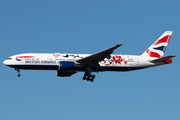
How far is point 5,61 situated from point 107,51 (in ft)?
48.5

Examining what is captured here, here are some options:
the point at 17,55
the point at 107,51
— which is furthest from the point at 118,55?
the point at 17,55

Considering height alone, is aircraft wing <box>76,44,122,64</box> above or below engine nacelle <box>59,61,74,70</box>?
above

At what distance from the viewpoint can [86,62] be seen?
166 ft

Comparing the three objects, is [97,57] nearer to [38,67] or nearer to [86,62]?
[86,62]

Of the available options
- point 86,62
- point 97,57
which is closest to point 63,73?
point 86,62

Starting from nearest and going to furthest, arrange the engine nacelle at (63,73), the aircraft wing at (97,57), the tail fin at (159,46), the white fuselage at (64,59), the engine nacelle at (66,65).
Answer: the aircraft wing at (97,57) < the engine nacelle at (66,65) < the white fuselage at (64,59) < the engine nacelle at (63,73) < the tail fin at (159,46)

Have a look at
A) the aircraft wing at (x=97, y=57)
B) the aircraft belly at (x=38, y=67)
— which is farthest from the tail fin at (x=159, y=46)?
the aircraft belly at (x=38, y=67)

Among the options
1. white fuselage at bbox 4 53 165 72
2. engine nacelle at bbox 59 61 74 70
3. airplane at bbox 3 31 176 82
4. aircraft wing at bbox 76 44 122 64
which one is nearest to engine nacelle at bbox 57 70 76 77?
airplane at bbox 3 31 176 82

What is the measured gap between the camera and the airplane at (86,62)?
49.6 m

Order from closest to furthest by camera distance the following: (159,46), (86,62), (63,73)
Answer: (86,62), (63,73), (159,46)

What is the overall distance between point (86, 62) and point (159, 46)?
44.4 feet

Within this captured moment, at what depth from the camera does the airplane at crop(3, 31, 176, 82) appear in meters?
49.6

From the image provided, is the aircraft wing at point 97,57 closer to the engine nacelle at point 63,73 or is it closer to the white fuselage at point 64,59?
the white fuselage at point 64,59

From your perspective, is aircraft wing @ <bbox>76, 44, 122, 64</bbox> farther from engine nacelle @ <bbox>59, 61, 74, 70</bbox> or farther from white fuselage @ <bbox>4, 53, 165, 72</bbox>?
white fuselage @ <bbox>4, 53, 165, 72</bbox>
